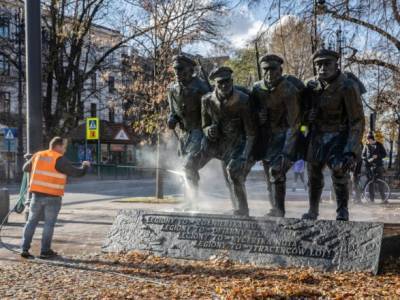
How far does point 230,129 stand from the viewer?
747cm

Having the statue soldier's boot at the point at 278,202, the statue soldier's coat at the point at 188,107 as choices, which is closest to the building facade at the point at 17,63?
the statue soldier's coat at the point at 188,107

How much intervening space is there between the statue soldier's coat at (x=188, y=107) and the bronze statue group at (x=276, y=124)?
1 cm

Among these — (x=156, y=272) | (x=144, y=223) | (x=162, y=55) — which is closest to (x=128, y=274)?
(x=156, y=272)

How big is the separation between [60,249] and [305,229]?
12.1 ft

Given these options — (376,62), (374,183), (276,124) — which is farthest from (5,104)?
(276,124)

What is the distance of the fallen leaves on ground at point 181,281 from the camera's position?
525cm

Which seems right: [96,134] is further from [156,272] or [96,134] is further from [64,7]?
[156,272]

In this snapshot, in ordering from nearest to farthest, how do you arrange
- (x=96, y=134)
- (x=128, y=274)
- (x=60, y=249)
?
(x=128, y=274), (x=60, y=249), (x=96, y=134)

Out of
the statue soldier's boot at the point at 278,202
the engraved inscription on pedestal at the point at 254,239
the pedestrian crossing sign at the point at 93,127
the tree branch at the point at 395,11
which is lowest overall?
the engraved inscription on pedestal at the point at 254,239

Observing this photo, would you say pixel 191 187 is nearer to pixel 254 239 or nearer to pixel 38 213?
pixel 254 239

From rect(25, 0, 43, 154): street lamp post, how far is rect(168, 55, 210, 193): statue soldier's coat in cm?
434

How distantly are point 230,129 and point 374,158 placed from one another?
8.77 meters

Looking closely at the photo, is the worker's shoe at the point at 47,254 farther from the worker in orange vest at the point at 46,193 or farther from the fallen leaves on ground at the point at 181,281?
the fallen leaves on ground at the point at 181,281

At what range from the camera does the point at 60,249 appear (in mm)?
8211
